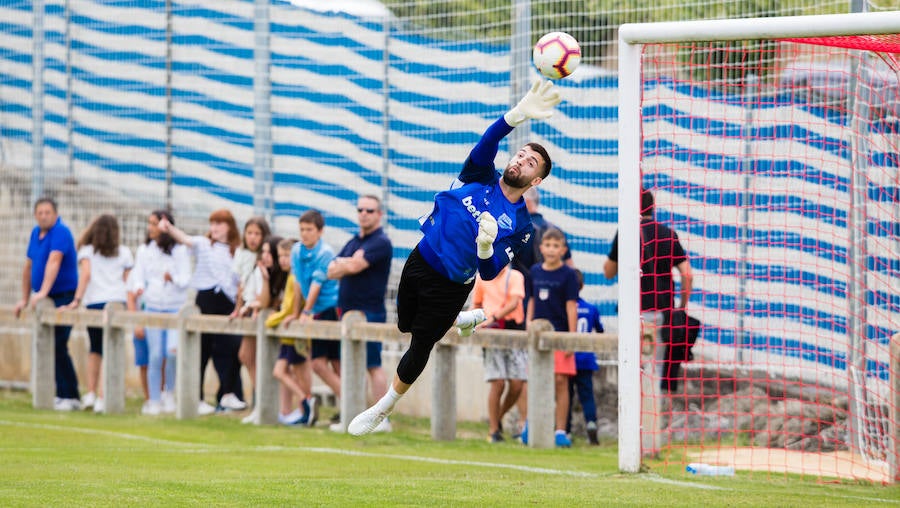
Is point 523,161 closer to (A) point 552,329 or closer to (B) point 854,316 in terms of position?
(A) point 552,329

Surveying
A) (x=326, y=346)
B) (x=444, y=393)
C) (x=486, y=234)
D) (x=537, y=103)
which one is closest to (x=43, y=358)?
(x=326, y=346)

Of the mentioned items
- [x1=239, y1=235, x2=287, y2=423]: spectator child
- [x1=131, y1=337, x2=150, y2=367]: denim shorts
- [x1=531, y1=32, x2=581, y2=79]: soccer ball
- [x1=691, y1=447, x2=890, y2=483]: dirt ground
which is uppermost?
[x1=531, y1=32, x2=581, y2=79]: soccer ball

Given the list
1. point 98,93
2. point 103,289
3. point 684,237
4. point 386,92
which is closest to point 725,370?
point 684,237

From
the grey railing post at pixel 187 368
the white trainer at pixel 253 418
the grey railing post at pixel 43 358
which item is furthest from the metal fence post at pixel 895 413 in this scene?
the grey railing post at pixel 43 358

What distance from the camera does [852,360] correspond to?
11.6 meters

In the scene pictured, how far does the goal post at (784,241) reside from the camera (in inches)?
438

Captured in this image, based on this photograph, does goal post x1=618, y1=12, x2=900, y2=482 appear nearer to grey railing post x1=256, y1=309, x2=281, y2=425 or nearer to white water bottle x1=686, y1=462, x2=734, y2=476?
white water bottle x1=686, y1=462, x2=734, y2=476

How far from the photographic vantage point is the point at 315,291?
13.4 meters

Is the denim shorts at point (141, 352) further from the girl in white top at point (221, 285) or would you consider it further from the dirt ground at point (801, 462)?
the dirt ground at point (801, 462)

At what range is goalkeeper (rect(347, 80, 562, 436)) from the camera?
8570 millimetres

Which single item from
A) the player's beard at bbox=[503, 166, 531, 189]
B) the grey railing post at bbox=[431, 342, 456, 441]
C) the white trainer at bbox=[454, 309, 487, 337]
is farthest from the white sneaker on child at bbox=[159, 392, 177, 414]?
the player's beard at bbox=[503, 166, 531, 189]

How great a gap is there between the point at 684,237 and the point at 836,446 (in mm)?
2325

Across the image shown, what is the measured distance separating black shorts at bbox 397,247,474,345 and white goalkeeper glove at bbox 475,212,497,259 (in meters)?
0.56

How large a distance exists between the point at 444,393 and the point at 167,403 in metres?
4.09
